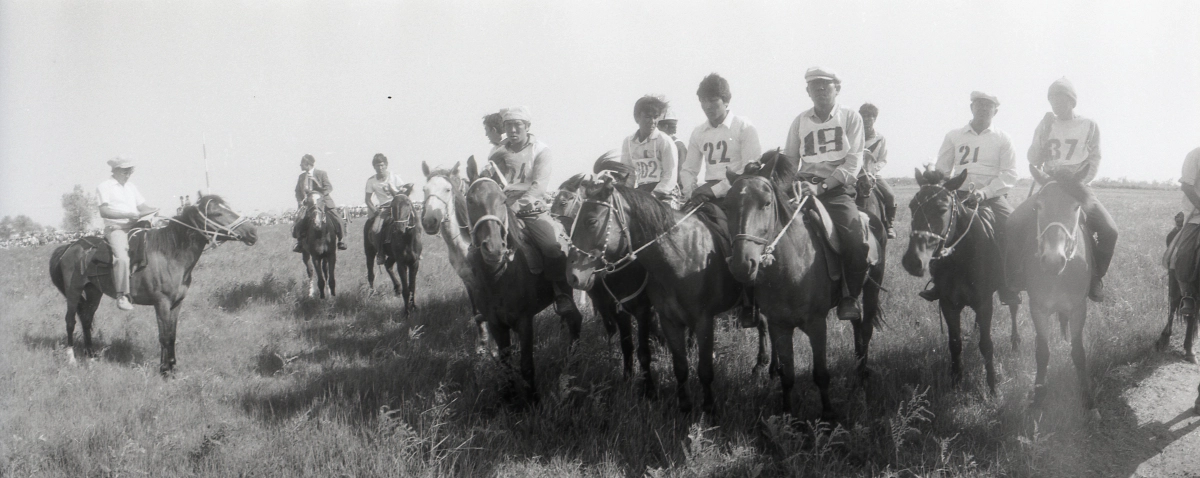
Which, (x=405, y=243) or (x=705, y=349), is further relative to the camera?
(x=405, y=243)

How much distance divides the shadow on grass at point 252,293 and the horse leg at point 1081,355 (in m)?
11.3

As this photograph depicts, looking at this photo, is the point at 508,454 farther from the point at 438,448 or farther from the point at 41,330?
the point at 41,330

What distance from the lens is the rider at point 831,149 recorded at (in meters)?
5.46

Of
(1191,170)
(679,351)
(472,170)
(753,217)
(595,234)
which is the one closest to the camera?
Answer: (753,217)

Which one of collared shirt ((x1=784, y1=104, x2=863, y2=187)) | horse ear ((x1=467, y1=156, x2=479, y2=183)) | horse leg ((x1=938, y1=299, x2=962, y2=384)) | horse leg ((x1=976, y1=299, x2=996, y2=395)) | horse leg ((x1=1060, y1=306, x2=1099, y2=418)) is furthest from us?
horse leg ((x1=938, y1=299, x2=962, y2=384))

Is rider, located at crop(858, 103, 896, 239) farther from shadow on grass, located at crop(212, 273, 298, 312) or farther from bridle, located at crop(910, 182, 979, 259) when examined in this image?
shadow on grass, located at crop(212, 273, 298, 312)

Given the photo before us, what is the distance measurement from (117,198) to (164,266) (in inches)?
40.4

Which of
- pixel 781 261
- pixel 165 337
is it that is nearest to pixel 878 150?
pixel 781 261

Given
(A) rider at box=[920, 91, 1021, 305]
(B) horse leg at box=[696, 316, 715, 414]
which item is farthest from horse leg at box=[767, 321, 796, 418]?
(A) rider at box=[920, 91, 1021, 305]

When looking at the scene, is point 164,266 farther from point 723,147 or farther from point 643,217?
point 723,147

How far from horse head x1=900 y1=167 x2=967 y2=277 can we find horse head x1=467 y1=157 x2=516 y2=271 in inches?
127

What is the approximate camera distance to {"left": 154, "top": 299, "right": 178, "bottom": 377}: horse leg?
730 centimetres

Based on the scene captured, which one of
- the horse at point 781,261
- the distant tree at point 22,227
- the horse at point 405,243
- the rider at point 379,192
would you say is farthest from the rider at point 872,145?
the distant tree at point 22,227

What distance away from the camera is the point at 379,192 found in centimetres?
1244
